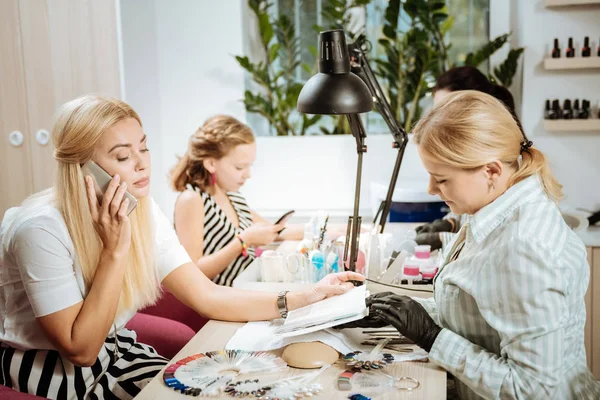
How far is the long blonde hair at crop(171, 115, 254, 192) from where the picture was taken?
249cm

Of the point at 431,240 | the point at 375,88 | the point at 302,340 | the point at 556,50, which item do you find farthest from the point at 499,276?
the point at 556,50

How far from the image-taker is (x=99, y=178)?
60.1 inches

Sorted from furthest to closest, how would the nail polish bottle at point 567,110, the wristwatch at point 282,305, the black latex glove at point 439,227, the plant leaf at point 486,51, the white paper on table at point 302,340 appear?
1. the plant leaf at point 486,51
2. the nail polish bottle at point 567,110
3. the black latex glove at point 439,227
4. the wristwatch at point 282,305
5. the white paper on table at point 302,340

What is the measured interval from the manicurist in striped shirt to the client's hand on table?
0.20m

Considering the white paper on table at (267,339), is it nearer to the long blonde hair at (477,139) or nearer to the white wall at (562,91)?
the long blonde hair at (477,139)

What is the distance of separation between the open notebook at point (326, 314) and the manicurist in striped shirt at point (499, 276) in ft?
0.16

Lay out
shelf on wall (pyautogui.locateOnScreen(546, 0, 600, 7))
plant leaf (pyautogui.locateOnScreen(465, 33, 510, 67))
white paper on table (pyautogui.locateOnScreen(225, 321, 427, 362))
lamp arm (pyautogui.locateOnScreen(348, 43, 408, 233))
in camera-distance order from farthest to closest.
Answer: plant leaf (pyautogui.locateOnScreen(465, 33, 510, 67))
shelf on wall (pyautogui.locateOnScreen(546, 0, 600, 7))
lamp arm (pyautogui.locateOnScreen(348, 43, 408, 233))
white paper on table (pyautogui.locateOnScreen(225, 321, 427, 362))

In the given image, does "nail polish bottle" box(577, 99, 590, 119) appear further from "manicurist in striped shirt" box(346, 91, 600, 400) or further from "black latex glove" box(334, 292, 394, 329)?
"black latex glove" box(334, 292, 394, 329)

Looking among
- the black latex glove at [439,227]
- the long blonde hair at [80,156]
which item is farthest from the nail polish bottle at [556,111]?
the long blonde hair at [80,156]

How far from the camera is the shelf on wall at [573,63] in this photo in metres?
3.06

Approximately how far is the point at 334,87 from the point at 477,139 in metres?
0.45

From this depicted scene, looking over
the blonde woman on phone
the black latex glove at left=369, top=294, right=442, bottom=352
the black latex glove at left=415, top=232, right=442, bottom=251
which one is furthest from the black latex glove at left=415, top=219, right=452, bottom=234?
the black latex glove at left=369, top=294, right=442, bottom=352

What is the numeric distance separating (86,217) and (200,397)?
57 cm

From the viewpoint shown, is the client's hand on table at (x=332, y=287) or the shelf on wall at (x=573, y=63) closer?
the client's hand on table at (x=332, y=287)
